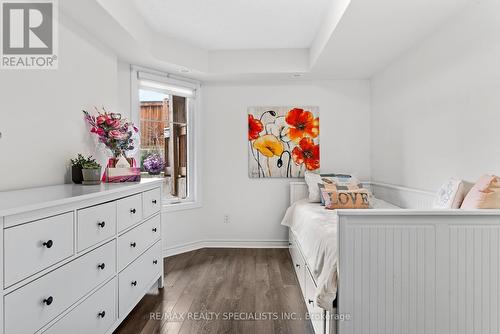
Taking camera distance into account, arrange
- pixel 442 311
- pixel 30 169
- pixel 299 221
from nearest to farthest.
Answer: pixel 442 311 → pixel 30 169 → pixel 299 221

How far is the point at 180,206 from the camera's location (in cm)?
377

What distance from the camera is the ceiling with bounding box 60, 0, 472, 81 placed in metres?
2.21

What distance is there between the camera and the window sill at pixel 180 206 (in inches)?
143

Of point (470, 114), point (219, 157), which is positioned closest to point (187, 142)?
point (219, 157)

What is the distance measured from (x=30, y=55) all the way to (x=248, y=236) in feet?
10.1

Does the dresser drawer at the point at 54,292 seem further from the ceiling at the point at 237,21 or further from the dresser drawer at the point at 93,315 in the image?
the ceiling at the point at 237,21

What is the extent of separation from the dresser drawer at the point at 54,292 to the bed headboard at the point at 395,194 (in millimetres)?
2562

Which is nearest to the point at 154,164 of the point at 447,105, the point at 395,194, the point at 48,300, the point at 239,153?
the point at 239,153

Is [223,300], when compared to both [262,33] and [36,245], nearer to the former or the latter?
[36,245]

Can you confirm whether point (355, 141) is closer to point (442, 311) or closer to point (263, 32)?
point (263, 32)

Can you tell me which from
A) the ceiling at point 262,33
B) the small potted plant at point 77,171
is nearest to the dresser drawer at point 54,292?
the small potted plant at point 77,171

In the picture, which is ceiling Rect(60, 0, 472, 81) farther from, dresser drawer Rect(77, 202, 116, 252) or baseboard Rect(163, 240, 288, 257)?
baseboard Rect(163, 240, 288, 257)

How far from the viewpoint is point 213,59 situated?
148 inches

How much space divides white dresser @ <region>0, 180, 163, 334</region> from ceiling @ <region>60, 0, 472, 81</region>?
4.72 ft
